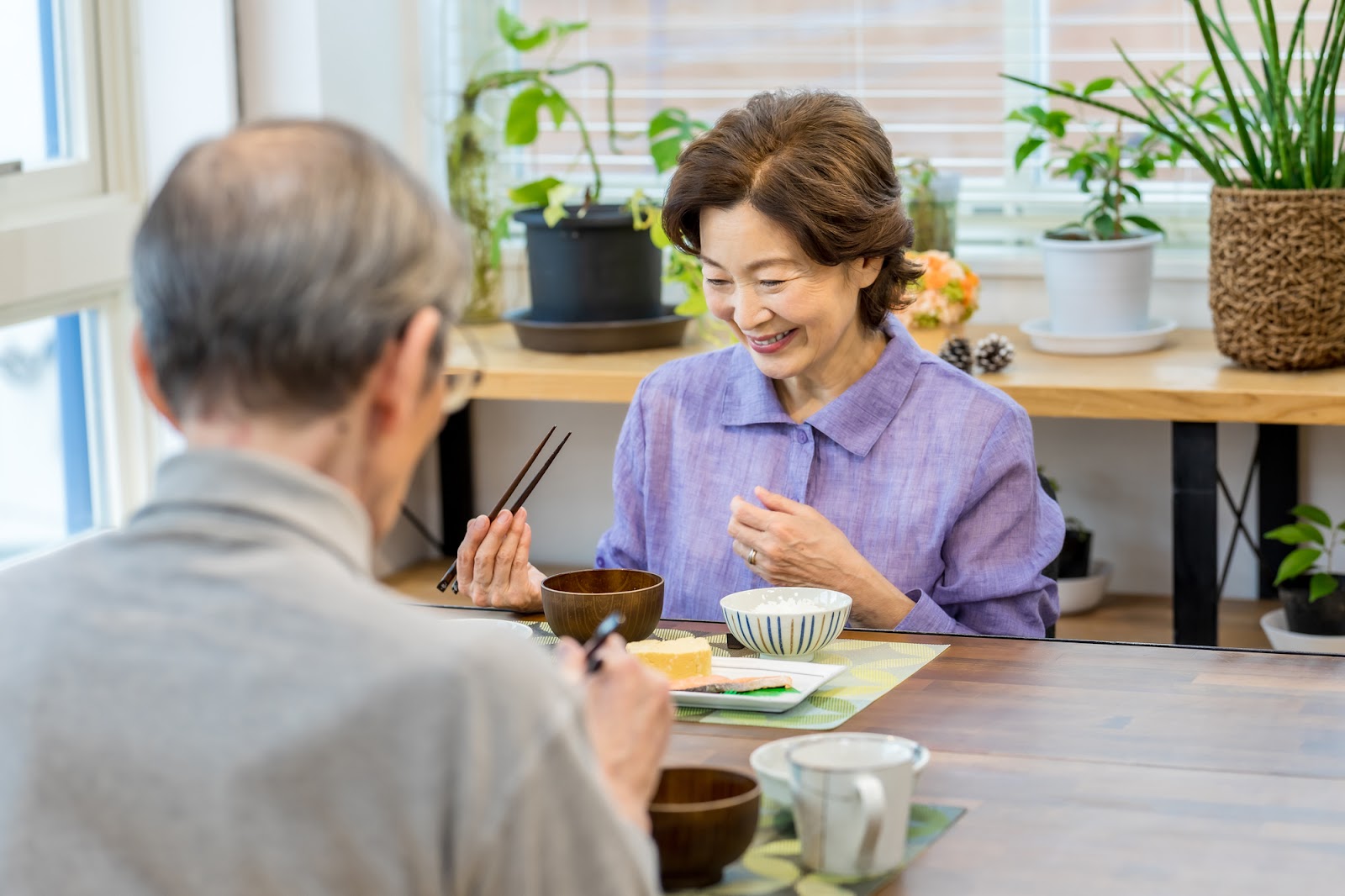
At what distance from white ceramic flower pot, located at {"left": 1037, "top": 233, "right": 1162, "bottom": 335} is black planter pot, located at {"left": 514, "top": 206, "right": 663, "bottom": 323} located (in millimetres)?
793

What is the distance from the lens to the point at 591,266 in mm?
3248

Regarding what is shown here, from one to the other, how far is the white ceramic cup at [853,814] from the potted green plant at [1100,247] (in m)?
2.06

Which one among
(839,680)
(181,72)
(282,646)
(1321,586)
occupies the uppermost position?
(181,72)

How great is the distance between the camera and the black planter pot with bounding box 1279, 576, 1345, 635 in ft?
9.36

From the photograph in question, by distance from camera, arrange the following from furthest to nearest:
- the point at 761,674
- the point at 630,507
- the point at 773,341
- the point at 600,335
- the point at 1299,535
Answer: the point at 600,335 < the point at 1299,535 < the point at 630,507 < the point at 773,341 < the point at 761,674

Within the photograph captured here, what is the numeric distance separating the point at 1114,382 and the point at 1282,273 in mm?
330

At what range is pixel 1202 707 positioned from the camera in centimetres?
146

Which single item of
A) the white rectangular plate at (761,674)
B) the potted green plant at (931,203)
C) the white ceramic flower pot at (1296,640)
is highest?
the potted green plant at (931,203)

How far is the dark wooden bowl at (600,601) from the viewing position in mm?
1629

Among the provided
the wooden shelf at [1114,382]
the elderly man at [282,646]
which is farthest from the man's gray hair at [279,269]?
the wooden shelf at [1114,382]

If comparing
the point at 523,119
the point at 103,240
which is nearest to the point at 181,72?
the point at 103,240

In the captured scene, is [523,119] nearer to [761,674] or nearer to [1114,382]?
[1114,382]

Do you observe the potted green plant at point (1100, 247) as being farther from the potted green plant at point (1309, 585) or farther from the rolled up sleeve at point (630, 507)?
the rolled up sleeve at point (630, 507)

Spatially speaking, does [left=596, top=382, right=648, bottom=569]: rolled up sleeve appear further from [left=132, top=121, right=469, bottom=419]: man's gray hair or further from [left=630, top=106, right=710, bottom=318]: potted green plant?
[left=132, top=121, right=469, bottom=419]: man's gray hair
